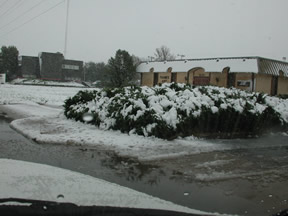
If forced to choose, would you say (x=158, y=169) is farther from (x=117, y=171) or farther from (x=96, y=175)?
(x=96, y=175)

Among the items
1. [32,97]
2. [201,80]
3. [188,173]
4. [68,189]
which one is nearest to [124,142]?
[188,173]

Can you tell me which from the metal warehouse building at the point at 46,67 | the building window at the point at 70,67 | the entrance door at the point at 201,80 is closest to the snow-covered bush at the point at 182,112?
the entrance door at the point at 201,80

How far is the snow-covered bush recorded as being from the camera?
8781mm

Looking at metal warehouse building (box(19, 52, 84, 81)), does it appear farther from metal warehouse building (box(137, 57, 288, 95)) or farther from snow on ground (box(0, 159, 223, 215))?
snow on ground (box(0, 159, 223, 215))

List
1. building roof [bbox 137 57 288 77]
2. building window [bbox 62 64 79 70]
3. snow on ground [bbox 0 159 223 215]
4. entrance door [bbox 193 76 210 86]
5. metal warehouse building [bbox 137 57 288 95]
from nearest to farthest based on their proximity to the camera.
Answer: snow on ground [bbox 0 159 223 215], building roof [bbox 137 57 288 77], metal warehouse building [bbox 137 57 288 95], entrance door [bbox 193 76 210 86], building window [bbox 62 64 79 70]

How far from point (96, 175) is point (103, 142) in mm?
2488

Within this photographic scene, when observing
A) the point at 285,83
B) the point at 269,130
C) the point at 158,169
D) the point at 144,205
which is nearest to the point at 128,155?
the point at 158,169

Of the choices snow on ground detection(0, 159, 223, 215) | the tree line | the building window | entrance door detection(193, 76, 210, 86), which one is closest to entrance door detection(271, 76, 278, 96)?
entrance door detection(193, 76, 210, 86)

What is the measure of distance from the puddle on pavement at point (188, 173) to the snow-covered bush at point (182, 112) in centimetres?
150

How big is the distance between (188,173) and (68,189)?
2414 millimetres

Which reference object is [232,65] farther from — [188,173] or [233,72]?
[188,173]

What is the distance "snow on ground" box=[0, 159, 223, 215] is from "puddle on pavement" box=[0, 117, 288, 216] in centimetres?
31

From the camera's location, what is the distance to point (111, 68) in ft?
115

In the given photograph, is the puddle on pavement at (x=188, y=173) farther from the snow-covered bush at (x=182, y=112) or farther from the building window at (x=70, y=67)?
the building window at (x=70, y=67)
